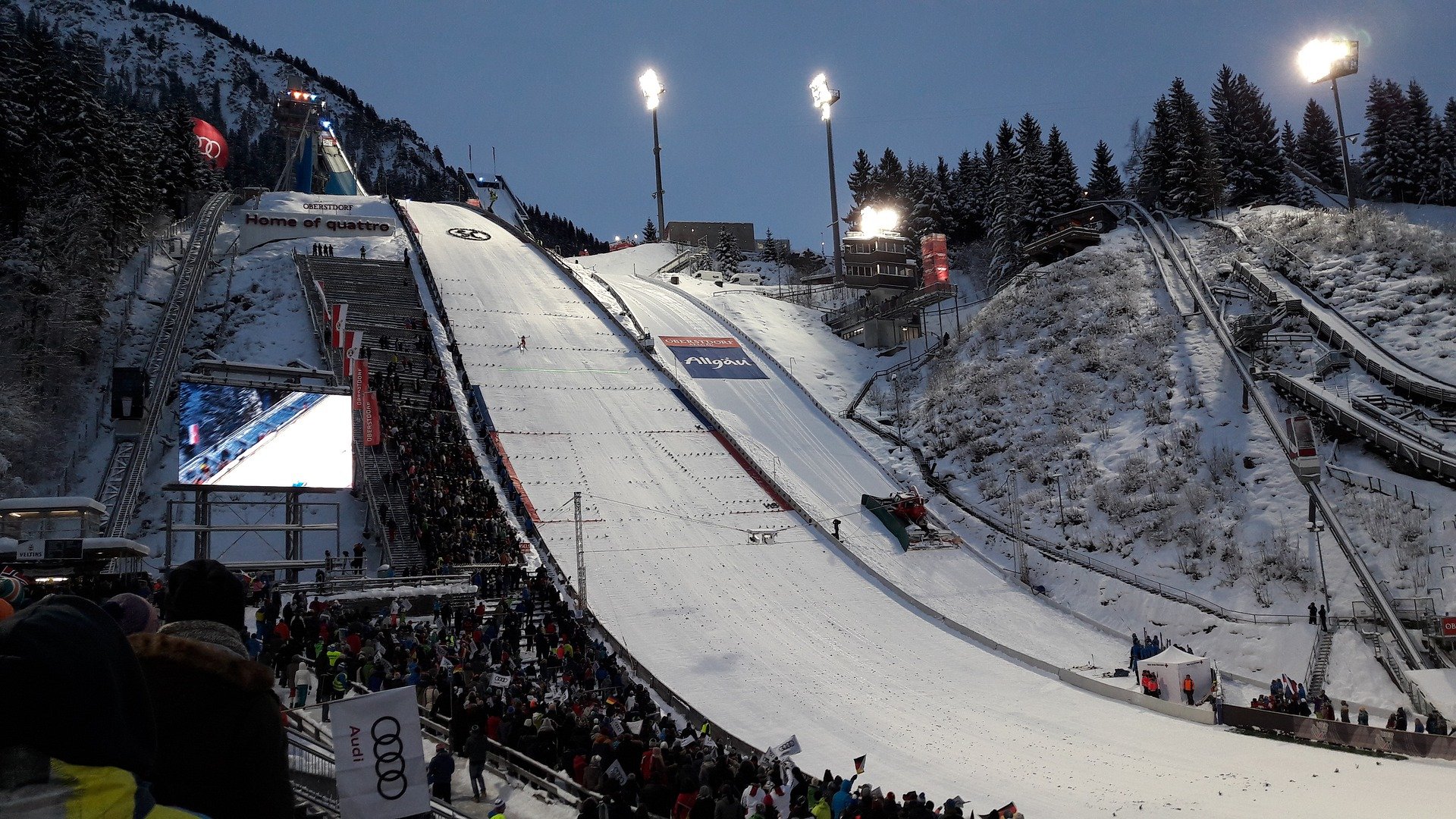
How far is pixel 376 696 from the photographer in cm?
746

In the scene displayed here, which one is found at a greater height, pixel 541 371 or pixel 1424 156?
pixel 1424 156

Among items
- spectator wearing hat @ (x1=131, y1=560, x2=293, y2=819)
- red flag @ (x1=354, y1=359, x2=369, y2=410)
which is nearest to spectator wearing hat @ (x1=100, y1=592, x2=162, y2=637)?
spectator wearing hat @ (x1=131, y1=560, x2=293, y2=819)

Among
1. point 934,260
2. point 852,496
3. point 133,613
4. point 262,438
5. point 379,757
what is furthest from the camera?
point 934,260

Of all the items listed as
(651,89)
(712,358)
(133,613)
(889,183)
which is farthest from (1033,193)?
(133,613)

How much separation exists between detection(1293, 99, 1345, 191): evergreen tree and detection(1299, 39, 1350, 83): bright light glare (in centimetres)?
2583

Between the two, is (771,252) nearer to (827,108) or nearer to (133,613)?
(827,108)

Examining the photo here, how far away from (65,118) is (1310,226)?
54.0 meters

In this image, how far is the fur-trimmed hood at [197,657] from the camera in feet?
8.80

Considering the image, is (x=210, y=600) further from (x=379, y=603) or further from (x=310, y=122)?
(x=310, y=122)

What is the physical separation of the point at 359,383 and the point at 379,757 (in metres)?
24.5

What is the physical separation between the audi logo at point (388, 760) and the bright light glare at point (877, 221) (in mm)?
55322

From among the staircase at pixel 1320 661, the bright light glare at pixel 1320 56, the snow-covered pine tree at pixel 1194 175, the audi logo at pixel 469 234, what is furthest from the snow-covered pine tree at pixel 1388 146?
the audi logo at pixel 469 234

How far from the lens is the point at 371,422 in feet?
96.1

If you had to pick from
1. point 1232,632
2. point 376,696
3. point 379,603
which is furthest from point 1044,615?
point 376,696
